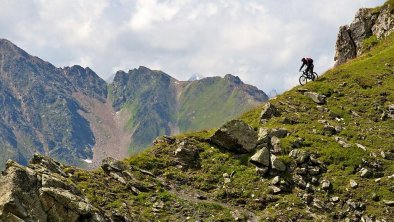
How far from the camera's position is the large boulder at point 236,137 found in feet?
127

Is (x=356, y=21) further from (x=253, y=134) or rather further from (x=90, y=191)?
(x=90, y=191)

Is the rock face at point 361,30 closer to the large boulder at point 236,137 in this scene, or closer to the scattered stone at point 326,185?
the large boulder at point 236,137

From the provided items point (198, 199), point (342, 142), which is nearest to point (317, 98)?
point (342, 142)

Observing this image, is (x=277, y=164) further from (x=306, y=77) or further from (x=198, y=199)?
(x=306, y=77)

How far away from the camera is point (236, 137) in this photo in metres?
38.9

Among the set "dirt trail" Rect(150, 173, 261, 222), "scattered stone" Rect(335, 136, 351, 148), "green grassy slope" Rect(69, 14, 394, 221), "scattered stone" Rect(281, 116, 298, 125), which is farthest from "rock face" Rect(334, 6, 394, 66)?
"dirt trail" Rect(150, 173, 261, 222)

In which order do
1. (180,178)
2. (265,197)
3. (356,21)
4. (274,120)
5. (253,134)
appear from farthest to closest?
(356,21) → (274,120) → (253,134) → (180,178) → (265,197)

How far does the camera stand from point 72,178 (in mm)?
31891

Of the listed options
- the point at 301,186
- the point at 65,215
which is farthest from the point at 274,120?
the point at 65,215

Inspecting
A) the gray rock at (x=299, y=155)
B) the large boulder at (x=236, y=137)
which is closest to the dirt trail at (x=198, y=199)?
the large boulder at (x=236, y=137)

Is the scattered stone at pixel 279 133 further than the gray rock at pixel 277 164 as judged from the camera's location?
Yes

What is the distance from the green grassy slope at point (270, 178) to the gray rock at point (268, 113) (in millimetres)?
721

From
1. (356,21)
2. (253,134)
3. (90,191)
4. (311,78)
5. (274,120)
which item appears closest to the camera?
(90,191)

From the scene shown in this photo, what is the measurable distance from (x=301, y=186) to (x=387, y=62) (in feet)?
100.0
